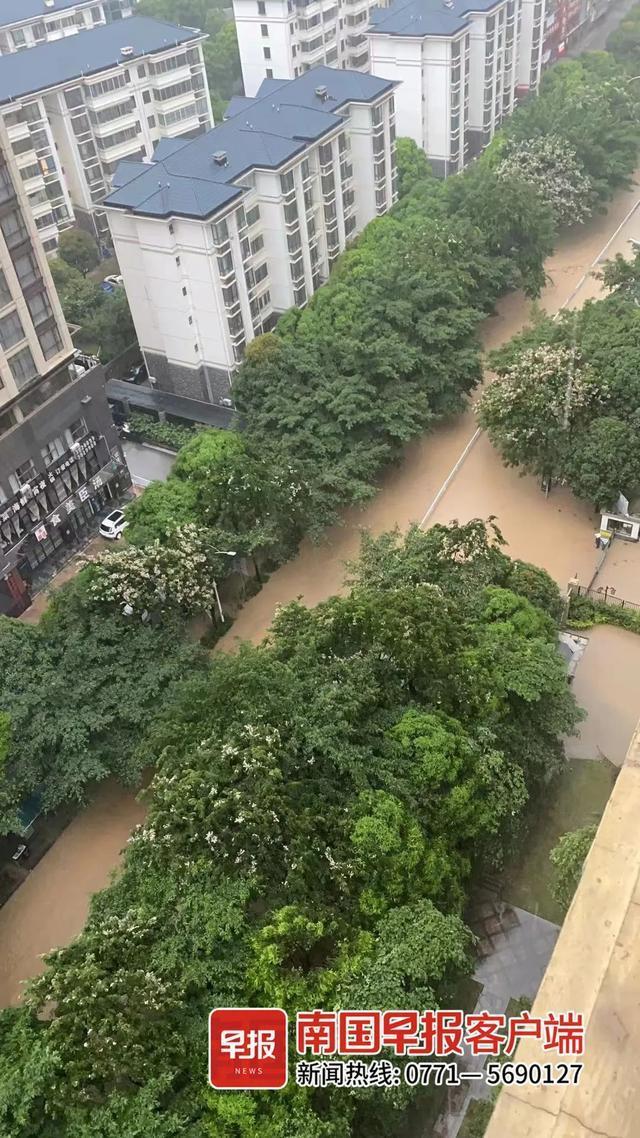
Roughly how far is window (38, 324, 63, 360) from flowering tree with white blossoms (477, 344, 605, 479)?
46.0 feet

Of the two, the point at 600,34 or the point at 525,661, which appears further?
the point at 600,34

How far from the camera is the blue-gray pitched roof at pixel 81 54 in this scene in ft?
130

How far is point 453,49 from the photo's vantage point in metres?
42.3

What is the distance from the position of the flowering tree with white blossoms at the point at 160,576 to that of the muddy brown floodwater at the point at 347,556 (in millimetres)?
2987

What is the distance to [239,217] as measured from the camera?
30.1 m

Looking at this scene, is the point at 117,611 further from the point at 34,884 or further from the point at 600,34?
the point at 600,34

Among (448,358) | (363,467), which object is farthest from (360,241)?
(363,467)

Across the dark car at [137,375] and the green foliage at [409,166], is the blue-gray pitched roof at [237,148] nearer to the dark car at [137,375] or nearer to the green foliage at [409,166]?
the green foliage at [409,166]

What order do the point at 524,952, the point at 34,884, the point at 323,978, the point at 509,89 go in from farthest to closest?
the point at 509,89 → the point at 34,884 → the point at 524,952 → the point at 323,978

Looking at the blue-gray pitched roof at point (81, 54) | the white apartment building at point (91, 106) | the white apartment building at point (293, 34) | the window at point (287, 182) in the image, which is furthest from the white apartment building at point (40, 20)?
the window at point (287, 182)

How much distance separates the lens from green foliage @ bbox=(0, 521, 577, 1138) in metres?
12.4

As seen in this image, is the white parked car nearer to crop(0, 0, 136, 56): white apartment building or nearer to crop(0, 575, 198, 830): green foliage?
crop(0, 575, 198, 830): green foliage

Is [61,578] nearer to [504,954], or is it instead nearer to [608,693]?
[608,693]

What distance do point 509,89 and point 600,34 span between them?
2591cm
